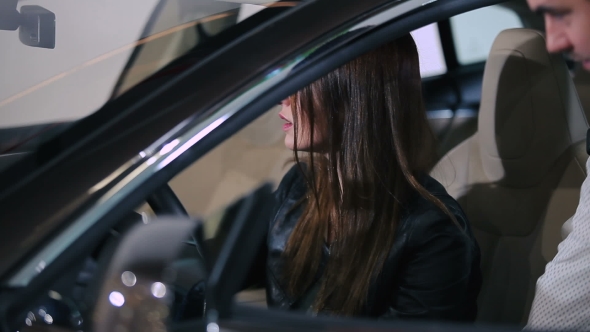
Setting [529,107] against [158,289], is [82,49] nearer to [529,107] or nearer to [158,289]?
[158,289]

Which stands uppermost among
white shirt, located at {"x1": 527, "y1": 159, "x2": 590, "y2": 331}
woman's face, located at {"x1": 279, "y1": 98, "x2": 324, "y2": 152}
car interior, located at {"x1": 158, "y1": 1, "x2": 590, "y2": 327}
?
woman's face, located at {"x1": 279, "y1": 98, "x2": 324, "y2": 152}

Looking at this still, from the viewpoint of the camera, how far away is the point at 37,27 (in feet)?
3.83

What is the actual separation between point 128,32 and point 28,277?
45 cm

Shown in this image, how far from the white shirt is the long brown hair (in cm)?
31

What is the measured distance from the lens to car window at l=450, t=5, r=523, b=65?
236 centimetres

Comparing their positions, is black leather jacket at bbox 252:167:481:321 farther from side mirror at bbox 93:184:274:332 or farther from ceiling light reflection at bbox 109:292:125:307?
ceiling light reflection at bbox 109:292:125:307

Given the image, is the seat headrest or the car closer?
the car

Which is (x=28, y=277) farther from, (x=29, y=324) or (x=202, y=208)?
(x=202, y=208)

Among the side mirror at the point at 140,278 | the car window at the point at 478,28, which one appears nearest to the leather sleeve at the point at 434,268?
the side mirror at the point at 140,278

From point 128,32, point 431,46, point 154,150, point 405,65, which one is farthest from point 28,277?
point 431,46

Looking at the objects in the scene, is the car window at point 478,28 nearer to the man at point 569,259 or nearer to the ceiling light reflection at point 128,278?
the man at point 569,259

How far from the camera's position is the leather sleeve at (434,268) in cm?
150

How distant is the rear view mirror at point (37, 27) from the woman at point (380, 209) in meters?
0.49

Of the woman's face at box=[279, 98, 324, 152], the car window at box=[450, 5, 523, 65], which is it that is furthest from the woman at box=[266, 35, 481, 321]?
the car window at box=[450, 5, 523, 65]
